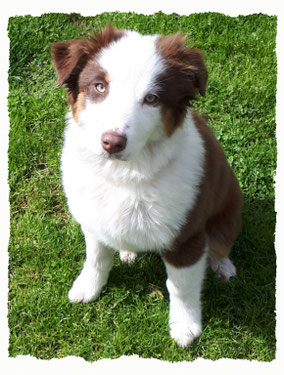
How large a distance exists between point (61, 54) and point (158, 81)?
632 millimetres

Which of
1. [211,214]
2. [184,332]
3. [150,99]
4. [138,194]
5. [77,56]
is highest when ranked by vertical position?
[77,56]

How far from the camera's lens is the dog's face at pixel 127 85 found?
2.34 meters

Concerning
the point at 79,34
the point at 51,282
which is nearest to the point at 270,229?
the point at 51,282

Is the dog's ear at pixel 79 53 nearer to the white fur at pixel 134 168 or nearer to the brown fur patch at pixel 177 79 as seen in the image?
the white fur at pixel 134 168

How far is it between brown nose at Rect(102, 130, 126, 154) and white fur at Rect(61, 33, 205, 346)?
28mm

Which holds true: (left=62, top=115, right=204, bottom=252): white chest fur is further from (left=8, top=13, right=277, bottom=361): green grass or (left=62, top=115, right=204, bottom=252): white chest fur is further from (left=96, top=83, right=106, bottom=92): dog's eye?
(left=8, top=13, right=277, bottom=361): green grass

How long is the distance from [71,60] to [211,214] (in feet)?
4.73

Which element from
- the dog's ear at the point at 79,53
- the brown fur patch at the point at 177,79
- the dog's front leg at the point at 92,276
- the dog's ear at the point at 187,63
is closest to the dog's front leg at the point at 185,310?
the dog's front leg at the point at 92,276

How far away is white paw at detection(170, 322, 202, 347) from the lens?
3438mm

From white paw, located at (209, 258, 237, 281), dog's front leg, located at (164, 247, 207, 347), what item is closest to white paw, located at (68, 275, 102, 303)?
dog's front leg, located at (164, 247, 207, 347)

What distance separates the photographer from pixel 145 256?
388cm

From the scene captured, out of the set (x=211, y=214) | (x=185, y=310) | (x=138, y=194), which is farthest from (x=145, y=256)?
(x=138, y=194)

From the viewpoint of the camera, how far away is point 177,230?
290 cm

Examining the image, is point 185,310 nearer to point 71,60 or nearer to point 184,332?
point 184,332
